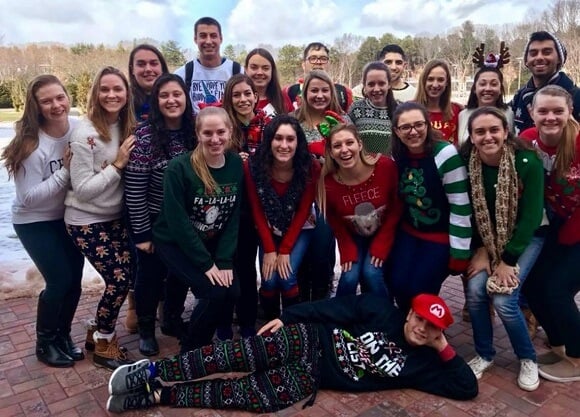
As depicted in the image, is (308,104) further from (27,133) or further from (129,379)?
(129,379)

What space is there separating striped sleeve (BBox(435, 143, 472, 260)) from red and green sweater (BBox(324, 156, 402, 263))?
360 mm

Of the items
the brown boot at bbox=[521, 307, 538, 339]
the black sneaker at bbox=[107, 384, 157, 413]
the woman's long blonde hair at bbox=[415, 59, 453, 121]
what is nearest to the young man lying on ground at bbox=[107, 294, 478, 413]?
the black sneaker at bbox=[107, 384, 157, 413]

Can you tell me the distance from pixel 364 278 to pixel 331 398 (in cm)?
90

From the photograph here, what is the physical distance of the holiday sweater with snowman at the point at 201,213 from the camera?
10.3 feet

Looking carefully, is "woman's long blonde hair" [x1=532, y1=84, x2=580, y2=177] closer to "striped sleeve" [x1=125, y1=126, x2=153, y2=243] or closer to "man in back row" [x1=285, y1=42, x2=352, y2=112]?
"man in back row" [x1=285, y1=42, x2=352, y2=112]

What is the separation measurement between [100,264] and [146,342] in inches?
29.1

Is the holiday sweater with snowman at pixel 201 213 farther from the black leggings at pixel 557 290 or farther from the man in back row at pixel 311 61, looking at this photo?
the black leggings at pixel 557 290

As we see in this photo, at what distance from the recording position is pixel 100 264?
10.8 feet

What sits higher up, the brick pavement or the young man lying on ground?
the young man lying on ground

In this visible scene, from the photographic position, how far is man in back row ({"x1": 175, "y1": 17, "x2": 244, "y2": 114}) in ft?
14.3

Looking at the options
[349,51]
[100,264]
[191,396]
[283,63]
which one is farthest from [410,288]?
[349,51]

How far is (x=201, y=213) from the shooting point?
327cm

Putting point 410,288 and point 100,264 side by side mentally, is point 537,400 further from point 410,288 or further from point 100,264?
point 100,264

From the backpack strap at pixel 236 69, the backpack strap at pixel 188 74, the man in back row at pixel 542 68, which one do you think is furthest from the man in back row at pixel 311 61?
the man in back row at pixel 542 68
